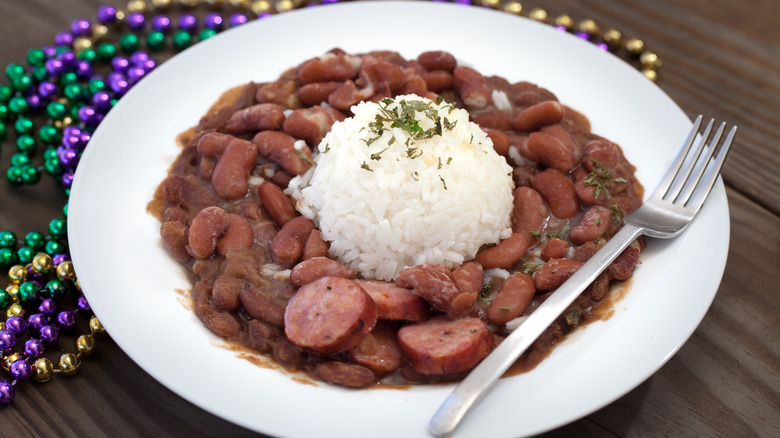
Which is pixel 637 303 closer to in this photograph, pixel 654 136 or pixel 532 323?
pixel 532 323

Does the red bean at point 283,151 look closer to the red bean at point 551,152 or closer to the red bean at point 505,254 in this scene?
the red bean at point 505,254

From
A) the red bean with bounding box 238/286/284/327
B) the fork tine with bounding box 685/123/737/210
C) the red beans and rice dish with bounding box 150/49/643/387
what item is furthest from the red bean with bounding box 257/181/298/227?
the fork tine with bounding box 685/123/737/210

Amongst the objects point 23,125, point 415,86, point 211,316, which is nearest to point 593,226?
point 415,86

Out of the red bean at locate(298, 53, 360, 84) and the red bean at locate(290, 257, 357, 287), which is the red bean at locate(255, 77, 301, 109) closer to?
the red bean at locate(298, 53, 360, 84)

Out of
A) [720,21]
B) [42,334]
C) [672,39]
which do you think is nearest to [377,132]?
[42,334]

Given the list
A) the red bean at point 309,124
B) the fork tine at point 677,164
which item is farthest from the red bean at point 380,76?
the fork tine at point 677,164

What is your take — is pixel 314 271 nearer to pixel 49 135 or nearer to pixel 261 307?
pixel 261 307
